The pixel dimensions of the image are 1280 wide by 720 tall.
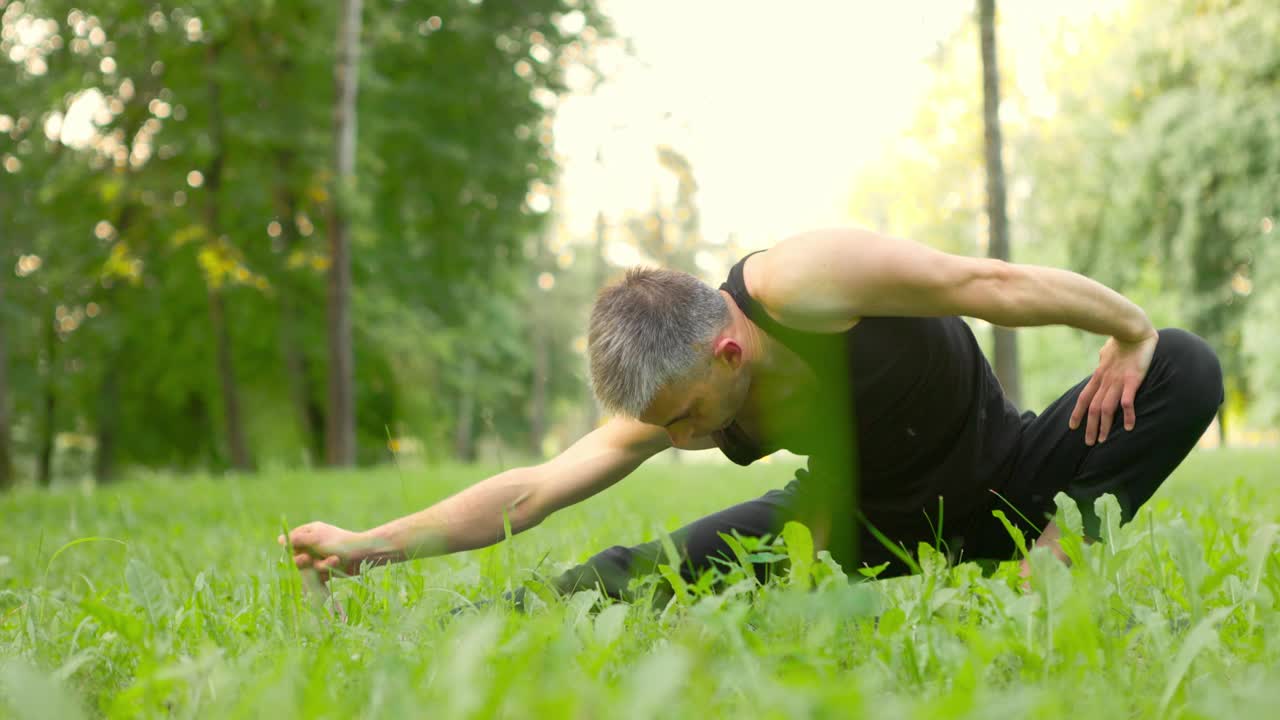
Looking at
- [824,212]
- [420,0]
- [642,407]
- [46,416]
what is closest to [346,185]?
[420,0]

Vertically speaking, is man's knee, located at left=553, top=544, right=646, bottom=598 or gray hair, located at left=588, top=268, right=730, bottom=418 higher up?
gray hair, located at left=588, top=268, right=730, bottom=418

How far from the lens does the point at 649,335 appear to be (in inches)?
105

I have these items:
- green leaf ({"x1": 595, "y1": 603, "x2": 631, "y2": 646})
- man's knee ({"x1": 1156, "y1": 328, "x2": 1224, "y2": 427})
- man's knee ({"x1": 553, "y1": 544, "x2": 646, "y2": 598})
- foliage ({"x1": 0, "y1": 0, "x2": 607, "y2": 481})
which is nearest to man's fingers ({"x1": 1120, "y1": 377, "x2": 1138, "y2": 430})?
man's knee ({"x1": 1156, "y1": 328, "x2": 1224, "y2": 427})

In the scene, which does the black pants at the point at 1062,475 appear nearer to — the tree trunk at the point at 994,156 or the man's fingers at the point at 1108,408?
the man's fingers at the point at 1108,408

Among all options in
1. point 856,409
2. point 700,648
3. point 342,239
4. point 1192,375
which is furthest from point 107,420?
point 700,648

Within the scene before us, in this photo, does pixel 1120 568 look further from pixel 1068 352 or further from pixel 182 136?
pixel 1068 352

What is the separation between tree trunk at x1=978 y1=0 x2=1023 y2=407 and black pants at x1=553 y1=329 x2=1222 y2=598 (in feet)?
27.6

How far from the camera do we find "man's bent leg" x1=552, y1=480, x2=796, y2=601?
9.46 feet

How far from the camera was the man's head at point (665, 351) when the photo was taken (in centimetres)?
266

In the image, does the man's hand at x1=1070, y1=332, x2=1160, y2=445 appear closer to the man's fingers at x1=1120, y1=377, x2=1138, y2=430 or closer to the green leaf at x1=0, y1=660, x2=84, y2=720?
the man's fingers at x1=1120, y1=377, x2=1138, y2=430

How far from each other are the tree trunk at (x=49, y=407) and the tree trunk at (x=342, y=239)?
8037 mm

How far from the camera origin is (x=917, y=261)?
256 centimetres

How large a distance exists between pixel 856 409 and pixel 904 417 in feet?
0.44

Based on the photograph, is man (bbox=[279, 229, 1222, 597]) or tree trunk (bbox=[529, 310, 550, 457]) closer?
man (bbox=[279, 229, 1222, 597])
